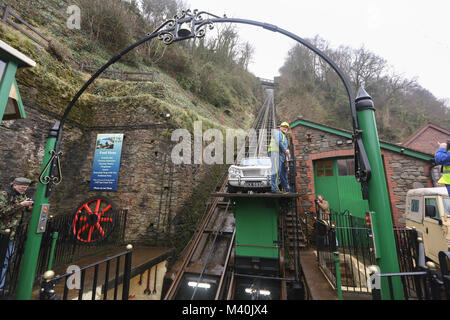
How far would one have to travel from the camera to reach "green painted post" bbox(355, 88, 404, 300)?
6.81ft

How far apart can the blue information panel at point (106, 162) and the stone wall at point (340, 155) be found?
7323 millimetres

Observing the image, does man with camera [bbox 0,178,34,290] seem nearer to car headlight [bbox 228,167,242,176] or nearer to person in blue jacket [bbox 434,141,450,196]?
car headlight [bbox 228,167,242,176]

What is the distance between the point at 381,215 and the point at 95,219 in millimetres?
7962

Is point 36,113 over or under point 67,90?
under

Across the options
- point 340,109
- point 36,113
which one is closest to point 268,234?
point 36,113

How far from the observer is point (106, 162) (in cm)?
727

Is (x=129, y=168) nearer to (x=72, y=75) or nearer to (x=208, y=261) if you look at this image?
(x=208, y=261)

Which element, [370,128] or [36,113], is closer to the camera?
[370,128]

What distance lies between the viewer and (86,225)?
647 cm

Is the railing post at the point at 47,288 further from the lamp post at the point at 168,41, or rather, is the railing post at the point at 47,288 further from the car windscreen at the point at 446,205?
the car windscreen at the point at 446,205

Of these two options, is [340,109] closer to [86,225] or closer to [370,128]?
[370,128]

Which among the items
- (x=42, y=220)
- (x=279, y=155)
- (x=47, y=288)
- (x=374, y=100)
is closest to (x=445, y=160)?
(x=279, y=155)

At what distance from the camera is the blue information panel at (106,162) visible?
7117 mm
